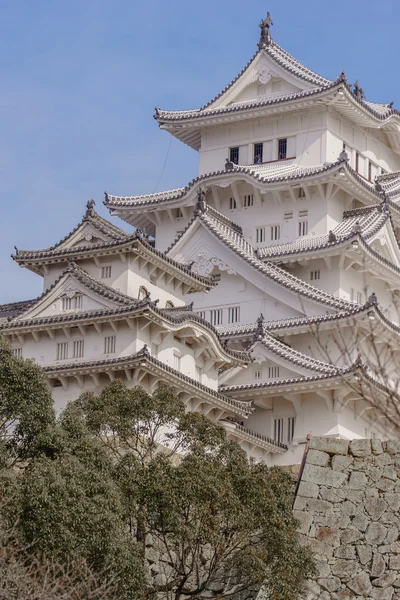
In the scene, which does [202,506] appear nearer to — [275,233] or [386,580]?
[386,580]

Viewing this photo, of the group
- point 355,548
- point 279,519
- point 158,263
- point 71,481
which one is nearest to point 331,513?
point 355,548

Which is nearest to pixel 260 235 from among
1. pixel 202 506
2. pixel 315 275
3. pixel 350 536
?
pixel 315 275

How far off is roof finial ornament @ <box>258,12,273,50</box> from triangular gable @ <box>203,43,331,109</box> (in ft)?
0.83

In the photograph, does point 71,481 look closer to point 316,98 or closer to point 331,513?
point 331,513

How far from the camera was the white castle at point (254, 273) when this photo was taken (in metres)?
37.0

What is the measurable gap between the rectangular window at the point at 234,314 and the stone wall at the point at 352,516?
13.1 metres

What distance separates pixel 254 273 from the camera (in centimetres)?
4403

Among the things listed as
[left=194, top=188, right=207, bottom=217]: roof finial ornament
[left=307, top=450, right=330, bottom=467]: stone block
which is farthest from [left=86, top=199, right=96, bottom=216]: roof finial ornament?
[left=307, top=450, right=330, bottom=467]: stone block

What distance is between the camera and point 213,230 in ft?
147

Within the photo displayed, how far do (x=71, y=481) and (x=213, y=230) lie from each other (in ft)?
69.2

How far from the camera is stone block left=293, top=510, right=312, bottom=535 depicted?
29.9 meters

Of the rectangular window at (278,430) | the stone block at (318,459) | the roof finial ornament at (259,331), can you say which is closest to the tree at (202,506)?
the stone block at (318,459)

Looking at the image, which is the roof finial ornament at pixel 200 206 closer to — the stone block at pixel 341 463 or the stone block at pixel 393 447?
the stone block at pixel 341 463

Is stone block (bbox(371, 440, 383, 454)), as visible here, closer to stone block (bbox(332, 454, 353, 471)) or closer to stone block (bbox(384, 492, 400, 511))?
stone block (bbox(332, 454, 353, 471))
